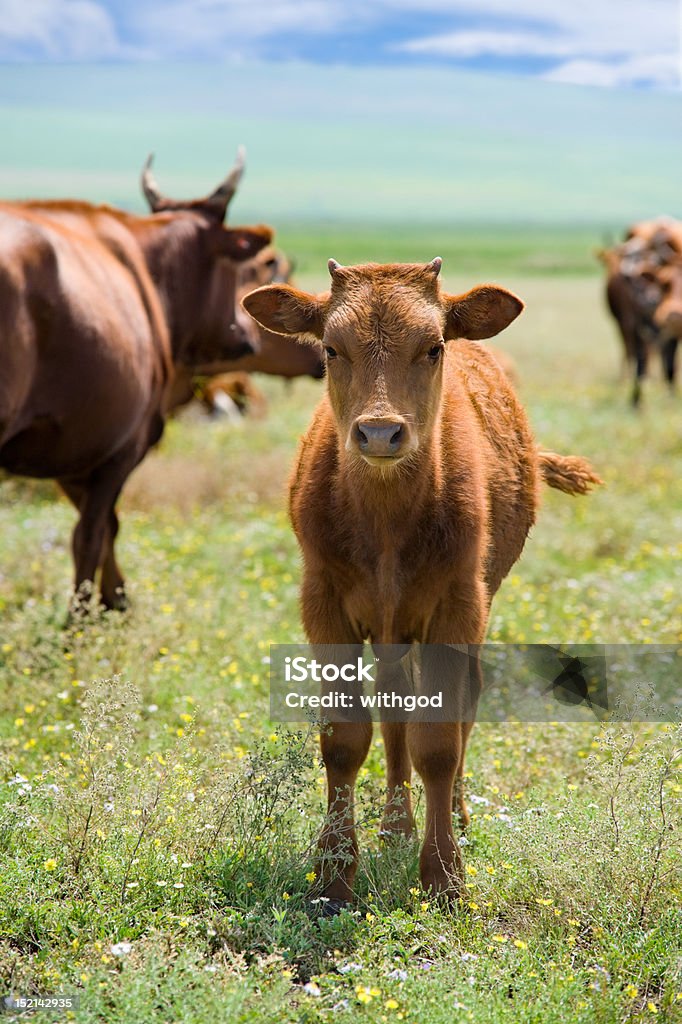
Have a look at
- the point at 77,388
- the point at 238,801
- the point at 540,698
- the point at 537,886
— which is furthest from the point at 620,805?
the point at 77,388

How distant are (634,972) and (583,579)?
499 cm

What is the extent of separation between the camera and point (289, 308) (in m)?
4.61

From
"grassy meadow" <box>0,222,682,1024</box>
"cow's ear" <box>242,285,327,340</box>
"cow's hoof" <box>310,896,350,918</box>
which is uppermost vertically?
"cow's ear" <box>242,285,327,340</box>

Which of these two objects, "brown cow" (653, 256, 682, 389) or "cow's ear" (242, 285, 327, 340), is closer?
"cow's ear" (242, 285, 327, 340)

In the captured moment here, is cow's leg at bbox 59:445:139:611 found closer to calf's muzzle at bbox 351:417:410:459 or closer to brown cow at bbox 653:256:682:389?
calf's muzzle at bbox 351:417:410:459

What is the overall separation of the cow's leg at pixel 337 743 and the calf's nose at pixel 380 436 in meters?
0.73

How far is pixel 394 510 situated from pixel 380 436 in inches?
22.0

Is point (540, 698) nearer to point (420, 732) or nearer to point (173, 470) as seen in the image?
point (420, 732)

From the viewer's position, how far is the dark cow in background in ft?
55.7

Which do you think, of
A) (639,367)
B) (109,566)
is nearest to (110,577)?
(109,566)

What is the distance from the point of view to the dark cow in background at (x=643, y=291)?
1699 centimetres

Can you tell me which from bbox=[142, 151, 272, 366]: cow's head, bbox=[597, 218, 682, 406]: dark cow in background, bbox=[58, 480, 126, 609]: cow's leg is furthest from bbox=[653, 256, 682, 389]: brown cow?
bbox=[58, 480, 126, 609]: cow's leg

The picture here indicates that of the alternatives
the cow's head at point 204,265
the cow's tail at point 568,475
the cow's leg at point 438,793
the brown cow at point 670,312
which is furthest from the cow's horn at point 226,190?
the brown cow at point 670,312

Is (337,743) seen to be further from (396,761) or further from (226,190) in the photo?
(226,190)
